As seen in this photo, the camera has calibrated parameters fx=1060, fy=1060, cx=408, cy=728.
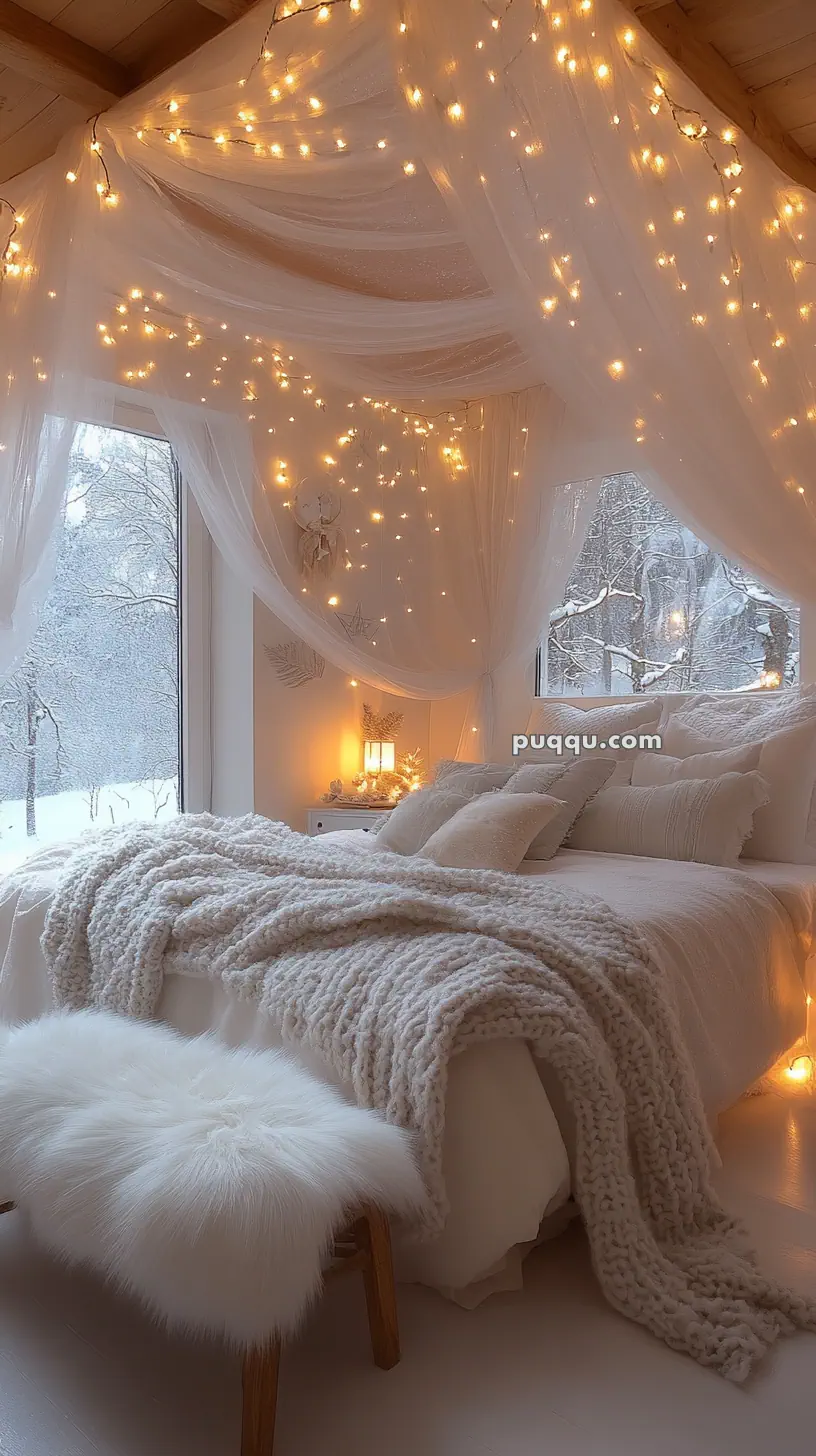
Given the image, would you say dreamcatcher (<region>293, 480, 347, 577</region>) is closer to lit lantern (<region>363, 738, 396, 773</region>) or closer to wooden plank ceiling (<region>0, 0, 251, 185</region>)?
lit lantern (<region>363, 738, 396, 773</region>)

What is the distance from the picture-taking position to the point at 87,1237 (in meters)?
1.56

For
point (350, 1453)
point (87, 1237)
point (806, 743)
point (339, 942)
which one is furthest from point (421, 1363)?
point (806, 743)

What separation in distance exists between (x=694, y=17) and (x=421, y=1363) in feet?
8.77

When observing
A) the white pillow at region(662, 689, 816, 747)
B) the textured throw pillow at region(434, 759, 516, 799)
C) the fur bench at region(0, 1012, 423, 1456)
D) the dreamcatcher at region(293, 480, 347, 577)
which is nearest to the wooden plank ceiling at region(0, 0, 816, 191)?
the dreamcatcher at region(293, 480, 347, 577)

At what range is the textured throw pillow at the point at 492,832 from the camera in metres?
2.93

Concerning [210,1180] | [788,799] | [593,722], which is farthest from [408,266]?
[210,1180]

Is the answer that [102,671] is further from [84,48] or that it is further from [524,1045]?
[524,1045]

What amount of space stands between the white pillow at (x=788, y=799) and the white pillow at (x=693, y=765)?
1.8 inches

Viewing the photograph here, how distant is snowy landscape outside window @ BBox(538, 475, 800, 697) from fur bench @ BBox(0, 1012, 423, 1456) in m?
2.59

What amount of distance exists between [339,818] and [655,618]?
4.80ft

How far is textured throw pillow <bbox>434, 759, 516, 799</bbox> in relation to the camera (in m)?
3.52

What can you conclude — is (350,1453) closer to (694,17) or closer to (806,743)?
(806,743)

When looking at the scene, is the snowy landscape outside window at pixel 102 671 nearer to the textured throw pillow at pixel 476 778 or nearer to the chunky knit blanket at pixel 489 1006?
the textured throw pillow at pixel 476 778

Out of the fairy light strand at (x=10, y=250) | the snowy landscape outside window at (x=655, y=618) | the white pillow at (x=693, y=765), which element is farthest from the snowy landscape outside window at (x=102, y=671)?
the white pillow at (x=693, y=765)
